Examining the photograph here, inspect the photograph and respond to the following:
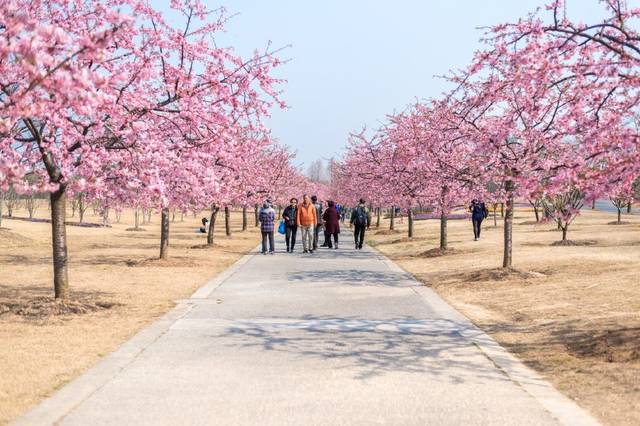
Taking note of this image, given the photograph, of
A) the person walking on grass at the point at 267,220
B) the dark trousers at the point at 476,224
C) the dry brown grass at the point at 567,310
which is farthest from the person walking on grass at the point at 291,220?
the dark trousers at the point at 476,224

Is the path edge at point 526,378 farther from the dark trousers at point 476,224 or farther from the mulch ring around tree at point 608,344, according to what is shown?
the dark trousers at point 476,224

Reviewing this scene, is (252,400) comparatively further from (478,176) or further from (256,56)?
(478,176)

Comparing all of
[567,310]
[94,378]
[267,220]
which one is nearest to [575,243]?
[267,220]

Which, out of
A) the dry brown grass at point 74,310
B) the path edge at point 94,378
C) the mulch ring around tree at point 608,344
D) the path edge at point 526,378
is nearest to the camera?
the path edge at point 94,378

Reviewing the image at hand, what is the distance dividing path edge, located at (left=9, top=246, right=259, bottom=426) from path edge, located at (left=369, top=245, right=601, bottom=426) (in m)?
3.92

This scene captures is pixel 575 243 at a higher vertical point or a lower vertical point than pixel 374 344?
higher

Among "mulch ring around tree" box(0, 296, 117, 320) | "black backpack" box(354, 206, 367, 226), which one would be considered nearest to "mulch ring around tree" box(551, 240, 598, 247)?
"black backpack" box(354, 206, 367, 226)

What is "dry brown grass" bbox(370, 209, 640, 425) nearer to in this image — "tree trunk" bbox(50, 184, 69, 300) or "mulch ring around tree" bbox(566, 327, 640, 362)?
"mulch ring around tree" bbox(566, 327, 640, 362)

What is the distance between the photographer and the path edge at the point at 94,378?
5445 mm

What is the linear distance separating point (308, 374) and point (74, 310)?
5.61 meters

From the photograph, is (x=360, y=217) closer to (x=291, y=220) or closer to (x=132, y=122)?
(x=291, y=220)

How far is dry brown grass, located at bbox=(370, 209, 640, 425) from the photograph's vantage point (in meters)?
6.65

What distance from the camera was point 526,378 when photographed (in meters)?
6.89

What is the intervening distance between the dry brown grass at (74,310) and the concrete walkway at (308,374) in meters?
0.30
